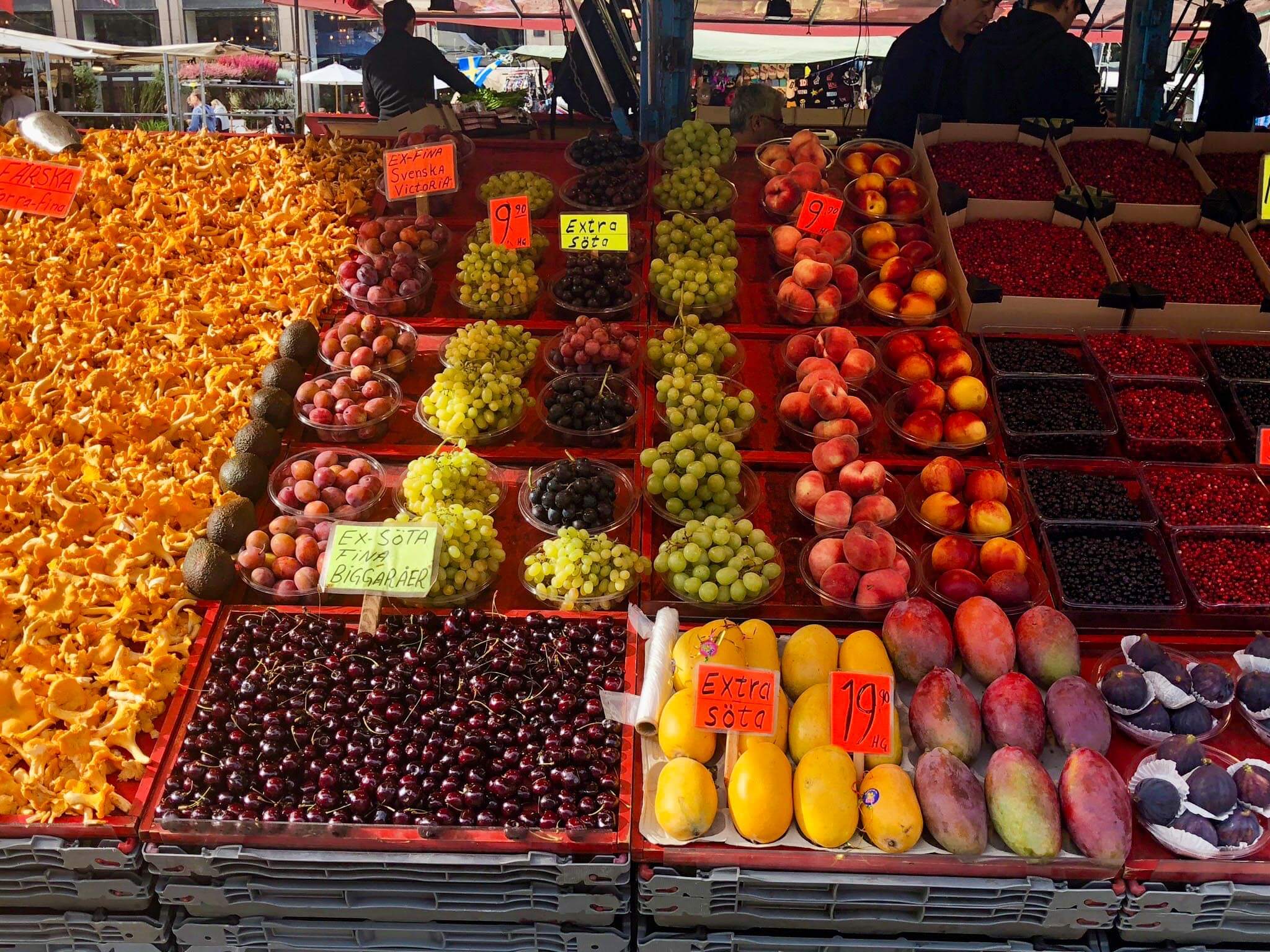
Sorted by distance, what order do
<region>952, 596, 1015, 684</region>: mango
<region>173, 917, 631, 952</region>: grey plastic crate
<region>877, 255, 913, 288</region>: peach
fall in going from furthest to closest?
<region>877, 255, 913, 288</region>: peach
<region>952, 596, 1015, 684</region>: mango
<region>173, 917, 631, 952</region>: grey plastic crate

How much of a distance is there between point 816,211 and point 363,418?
5.56 feet

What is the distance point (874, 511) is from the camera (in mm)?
2479

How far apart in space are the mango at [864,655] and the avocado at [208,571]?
144 centimetres

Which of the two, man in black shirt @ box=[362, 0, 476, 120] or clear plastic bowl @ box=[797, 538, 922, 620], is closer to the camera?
clear plastic bowl @ box=[797, 538, 922, 620]

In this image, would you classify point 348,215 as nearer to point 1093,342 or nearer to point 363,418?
point 363,418

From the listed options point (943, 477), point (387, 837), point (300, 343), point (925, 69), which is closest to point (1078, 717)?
point (943, 477)

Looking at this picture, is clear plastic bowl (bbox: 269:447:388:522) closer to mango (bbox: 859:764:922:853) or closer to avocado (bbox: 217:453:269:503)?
avocado (bbox: 217:453:269:503)

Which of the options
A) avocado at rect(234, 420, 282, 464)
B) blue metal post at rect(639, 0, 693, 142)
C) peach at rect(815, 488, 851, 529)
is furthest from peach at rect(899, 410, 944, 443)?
blue metal post at rect(639, 0, 693, 142)

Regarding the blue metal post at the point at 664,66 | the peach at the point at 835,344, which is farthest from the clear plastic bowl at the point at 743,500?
the blue metal post at the point at 664,66

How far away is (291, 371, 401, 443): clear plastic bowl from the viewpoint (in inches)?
110

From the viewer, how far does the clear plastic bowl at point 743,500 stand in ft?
8.18

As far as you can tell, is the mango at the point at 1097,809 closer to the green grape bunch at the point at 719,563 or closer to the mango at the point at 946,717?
the mango at the point at 946,717

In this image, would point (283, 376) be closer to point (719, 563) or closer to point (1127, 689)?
point (719, 563)

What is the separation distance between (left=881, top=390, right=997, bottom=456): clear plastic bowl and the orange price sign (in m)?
1.20
